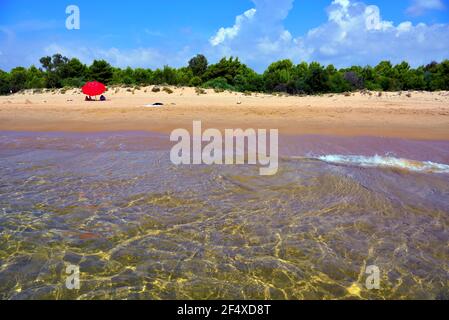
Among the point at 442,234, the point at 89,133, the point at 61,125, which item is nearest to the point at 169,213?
the point at 442,234

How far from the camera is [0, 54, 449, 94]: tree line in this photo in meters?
28.1

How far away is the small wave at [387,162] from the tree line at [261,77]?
67.0 feet

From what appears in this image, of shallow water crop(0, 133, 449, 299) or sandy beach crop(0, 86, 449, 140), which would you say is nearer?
shallow water crop(0, 133, 449, 299)

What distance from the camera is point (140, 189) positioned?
18.3ft

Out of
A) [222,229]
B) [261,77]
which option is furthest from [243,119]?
[261,77]

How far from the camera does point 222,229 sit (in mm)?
4262

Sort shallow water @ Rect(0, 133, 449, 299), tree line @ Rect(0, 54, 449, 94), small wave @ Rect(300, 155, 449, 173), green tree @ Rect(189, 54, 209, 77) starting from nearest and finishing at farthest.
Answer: shallow water @ Rect(0, 133, 449, 299) < small wave @ Rect(300, 155, 449, 173) < tree line @ Rect(0, 54, 449, 94) < green tree @ Rect(189, 54, 209, 77)

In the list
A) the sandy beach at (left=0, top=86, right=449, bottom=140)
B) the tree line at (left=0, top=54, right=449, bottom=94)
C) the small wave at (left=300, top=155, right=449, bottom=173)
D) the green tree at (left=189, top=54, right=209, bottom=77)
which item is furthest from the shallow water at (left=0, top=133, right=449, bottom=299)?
the green tree at (left=189, top=54, right=209, bottom=77)

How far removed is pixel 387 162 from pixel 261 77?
90.6 feet

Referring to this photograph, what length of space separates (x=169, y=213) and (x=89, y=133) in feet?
23.6

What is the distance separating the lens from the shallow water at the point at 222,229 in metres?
3.22

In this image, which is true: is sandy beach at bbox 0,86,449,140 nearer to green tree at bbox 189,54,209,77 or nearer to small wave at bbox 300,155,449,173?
small wave at bbox 300,155,449,173

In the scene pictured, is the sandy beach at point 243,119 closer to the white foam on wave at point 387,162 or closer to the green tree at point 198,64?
the white foam on wave at point 387,162
